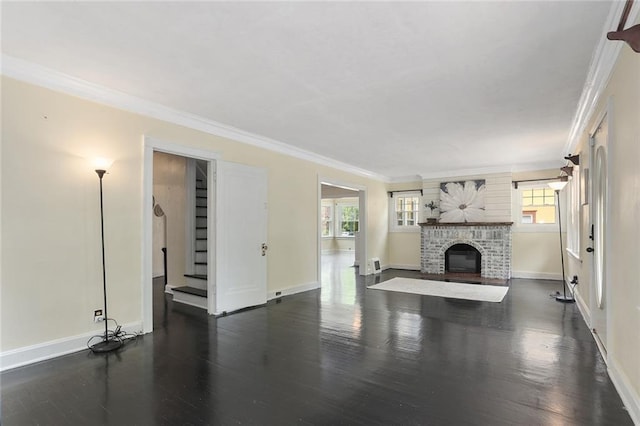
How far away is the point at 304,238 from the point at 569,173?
4720mm

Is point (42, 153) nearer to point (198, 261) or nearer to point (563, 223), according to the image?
point (198, 261)

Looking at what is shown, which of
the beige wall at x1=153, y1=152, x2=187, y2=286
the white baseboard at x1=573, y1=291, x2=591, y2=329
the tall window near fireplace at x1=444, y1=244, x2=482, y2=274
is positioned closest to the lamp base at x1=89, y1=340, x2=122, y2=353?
the beige wall at x1=153, y1=152, x2=187, y2=286

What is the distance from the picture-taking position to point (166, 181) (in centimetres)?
638

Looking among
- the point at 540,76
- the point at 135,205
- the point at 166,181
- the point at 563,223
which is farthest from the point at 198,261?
the point at 563,223

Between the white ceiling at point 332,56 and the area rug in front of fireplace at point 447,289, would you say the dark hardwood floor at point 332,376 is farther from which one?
the white ceiling at point 332,56

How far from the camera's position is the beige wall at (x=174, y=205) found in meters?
5.96

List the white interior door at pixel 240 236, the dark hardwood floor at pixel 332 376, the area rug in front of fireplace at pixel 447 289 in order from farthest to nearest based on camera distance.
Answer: the area rug in front of fireplace at pixel 447 289 → the white interior door at pixel 240 236 → the dark hardwood floor at pixel 332 376

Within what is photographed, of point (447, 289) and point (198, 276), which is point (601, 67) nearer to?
point (447, 289)

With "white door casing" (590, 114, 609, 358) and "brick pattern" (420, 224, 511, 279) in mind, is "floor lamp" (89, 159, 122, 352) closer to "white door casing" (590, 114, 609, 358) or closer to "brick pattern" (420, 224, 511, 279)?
"white door casing" (590, 114, 609, 358)

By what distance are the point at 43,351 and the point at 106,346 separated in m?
0.49

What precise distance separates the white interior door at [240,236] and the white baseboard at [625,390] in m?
4.18

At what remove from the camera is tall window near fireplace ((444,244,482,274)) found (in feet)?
26.8

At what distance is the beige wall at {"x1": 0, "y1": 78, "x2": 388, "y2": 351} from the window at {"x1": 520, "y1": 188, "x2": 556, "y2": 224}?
7.53 metres

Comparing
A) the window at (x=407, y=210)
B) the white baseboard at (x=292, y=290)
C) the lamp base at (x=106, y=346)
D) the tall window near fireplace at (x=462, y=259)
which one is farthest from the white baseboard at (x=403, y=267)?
the lamp base at (x=106, y=346)
